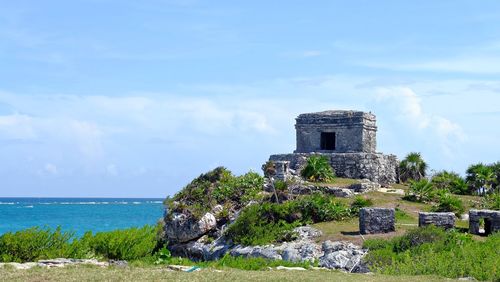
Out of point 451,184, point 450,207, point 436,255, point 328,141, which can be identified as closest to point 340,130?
point 328,141

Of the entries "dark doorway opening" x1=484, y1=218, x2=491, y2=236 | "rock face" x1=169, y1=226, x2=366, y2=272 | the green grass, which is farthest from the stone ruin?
the green grass

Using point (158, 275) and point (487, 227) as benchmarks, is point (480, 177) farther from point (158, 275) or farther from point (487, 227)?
point (158, 275)

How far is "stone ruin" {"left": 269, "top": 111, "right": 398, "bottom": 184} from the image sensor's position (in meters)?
37.4

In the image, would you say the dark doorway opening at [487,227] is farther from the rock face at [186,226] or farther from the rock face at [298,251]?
the rock face at [186,226]

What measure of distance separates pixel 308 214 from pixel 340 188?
4182mm

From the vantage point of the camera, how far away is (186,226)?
31375mm

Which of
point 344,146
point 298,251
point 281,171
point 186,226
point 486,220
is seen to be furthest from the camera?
point 344,146

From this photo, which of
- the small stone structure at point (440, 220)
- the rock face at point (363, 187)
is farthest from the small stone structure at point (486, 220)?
the rock face at point (363, 187)

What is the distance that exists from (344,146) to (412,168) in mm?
5312

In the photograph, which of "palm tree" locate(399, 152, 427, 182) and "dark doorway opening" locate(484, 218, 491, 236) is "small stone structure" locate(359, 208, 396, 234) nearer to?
"dark doorway opening" locate(484, 218, 491, 236)

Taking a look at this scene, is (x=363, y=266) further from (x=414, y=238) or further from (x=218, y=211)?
(x=218, y=211)

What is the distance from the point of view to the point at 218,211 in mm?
31969

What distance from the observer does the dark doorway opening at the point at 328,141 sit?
3963cm

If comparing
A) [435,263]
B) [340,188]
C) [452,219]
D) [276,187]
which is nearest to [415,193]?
[340,188]
